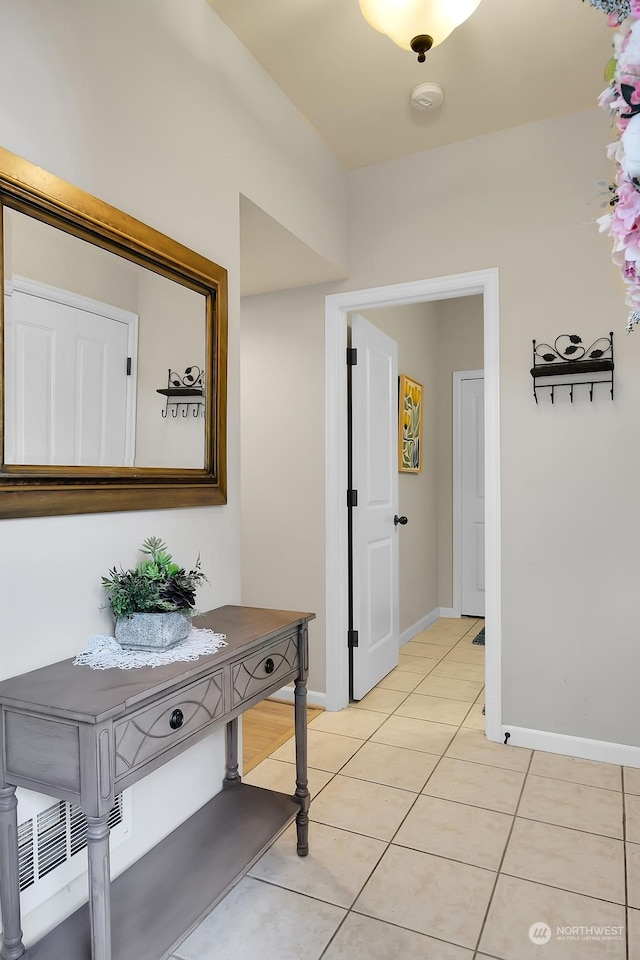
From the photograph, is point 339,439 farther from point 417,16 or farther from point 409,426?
point 417,16

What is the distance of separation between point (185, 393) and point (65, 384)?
489mm

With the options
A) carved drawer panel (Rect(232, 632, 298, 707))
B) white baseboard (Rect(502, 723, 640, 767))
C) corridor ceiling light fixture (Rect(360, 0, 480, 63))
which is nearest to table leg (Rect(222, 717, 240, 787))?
carved drawer panel (Rect(232, 632, 298, 707))

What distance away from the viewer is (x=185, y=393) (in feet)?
6.50

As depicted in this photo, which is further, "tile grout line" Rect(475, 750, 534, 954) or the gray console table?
"tile grout line" Rect(475, 750, 534, 954)

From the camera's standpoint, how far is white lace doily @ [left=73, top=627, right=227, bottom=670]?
146 cm

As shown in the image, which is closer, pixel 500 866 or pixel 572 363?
pixel 500 866

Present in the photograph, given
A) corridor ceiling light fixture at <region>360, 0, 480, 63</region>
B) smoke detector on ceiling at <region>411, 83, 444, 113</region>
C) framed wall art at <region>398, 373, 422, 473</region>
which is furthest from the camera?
framed wall art at <region>398, 373, 422, 473</region>

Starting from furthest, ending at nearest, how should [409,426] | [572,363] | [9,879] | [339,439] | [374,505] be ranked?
[409,426]
[374,505]
[339,439]
[572,363]
[9,879]

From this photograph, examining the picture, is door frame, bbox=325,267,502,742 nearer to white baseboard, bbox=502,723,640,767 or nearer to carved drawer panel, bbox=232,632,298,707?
white baseboard, bbox=502,723,640,767

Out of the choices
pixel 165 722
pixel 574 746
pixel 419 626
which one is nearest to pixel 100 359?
pixel 165 722

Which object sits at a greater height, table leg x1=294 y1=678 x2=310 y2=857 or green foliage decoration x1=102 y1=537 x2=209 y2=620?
green foliage decoration x1=102 y1=537 x2=209 y2=620

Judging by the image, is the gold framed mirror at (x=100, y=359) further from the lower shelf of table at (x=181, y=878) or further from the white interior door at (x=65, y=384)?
the lower shelf of table at (x=181, y=878)

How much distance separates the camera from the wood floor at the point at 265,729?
272 centimetres

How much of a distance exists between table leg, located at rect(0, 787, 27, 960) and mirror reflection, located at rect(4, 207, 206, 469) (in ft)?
2.49
